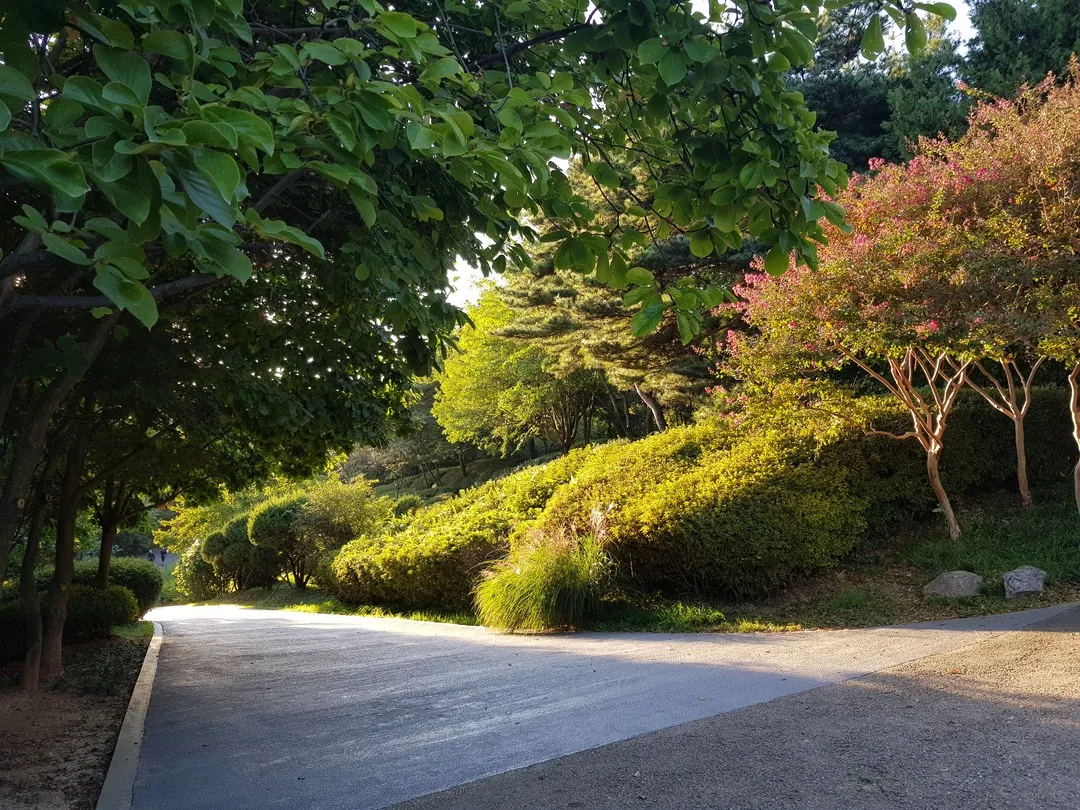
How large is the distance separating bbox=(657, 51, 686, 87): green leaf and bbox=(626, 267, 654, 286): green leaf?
74 cm

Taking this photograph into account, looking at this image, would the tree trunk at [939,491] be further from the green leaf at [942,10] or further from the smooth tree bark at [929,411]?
the green leaf at [942,10]

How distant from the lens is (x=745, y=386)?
34.3 ft

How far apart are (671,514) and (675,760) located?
219 inches

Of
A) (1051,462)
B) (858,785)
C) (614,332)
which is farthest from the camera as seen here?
(614,332)

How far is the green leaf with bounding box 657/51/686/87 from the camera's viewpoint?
97.3 inches

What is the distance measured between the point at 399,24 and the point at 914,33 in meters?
1.82

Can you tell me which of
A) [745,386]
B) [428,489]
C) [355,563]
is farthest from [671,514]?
[428,489]

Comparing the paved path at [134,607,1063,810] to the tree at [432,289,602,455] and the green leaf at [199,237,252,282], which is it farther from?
the tree at [432,289,602,455]

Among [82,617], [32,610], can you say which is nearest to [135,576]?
[82,617]

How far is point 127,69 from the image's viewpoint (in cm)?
168

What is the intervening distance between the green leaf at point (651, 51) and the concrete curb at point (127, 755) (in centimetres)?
430

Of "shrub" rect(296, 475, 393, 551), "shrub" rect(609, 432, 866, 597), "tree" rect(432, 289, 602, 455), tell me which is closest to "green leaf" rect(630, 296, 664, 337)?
"shrub" rect(609, 432, 866, 597)

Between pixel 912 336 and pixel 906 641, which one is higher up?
pixel 912 336

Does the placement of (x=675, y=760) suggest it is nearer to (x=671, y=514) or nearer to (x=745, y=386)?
(x=671, y=514)
